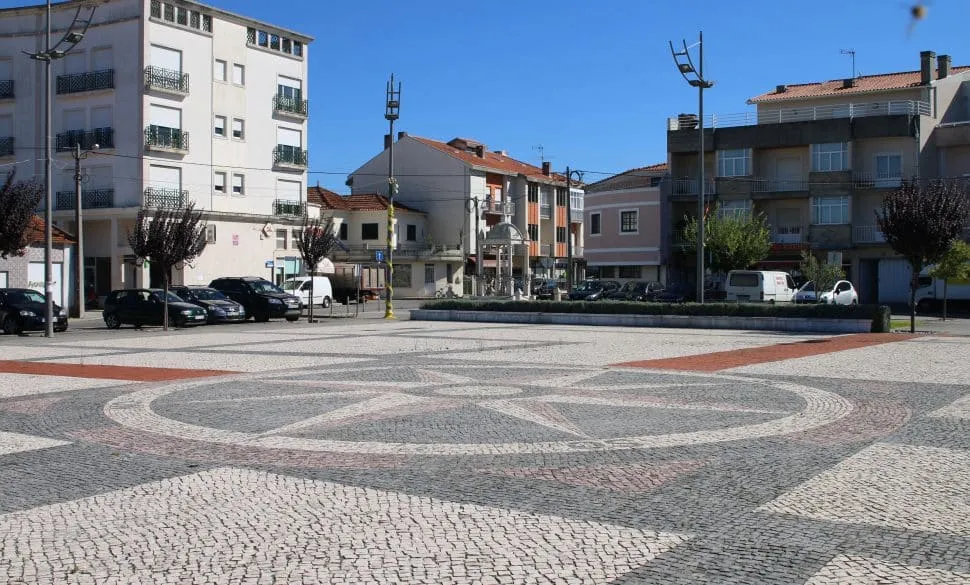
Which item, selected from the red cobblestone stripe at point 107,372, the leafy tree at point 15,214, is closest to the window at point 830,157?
the leafy tree at point 15,214

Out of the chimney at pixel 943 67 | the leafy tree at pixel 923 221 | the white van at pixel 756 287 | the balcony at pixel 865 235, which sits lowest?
the white van at pixel 756 287

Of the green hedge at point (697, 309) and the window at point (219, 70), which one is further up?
the window at point (219, 70)

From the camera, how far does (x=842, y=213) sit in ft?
181

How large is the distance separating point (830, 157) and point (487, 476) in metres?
51.4

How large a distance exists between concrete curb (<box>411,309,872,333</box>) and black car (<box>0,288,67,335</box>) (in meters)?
12.3

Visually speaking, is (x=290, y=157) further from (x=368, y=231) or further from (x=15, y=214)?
(x=15, y=214)

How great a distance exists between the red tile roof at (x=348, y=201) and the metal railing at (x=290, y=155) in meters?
12.2

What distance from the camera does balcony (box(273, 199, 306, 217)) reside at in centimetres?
5600

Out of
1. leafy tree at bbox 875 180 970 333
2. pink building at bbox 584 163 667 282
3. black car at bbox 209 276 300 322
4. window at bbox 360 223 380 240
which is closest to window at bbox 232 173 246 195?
black car at bbox 209 276 300 322

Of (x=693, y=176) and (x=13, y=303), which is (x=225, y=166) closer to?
(x=13, y=303)

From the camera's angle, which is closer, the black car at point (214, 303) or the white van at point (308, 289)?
the black car at point (214, 303)

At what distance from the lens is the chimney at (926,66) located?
54812 mm

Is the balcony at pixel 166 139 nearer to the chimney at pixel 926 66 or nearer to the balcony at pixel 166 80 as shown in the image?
the balcony at pixel 166 80

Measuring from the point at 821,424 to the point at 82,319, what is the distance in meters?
36.6
